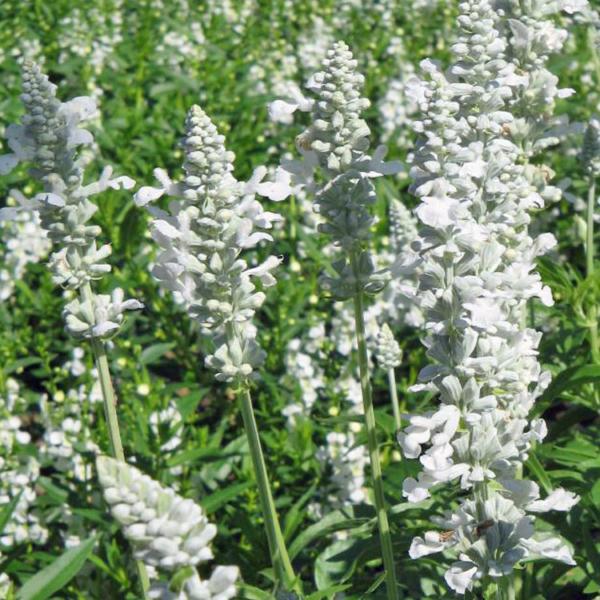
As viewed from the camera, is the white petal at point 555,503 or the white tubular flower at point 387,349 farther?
the white tubular flower at point 387,349

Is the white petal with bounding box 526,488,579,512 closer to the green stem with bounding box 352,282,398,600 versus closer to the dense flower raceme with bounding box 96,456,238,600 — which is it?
the green stem with bounding box 352,282,398,600

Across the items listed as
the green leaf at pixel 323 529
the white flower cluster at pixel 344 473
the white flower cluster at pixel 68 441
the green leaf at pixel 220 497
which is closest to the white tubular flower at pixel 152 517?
the green leaf at pixel 323 529

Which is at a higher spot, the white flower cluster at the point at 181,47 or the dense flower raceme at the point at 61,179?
the dense flower raceme at the point at 61,179

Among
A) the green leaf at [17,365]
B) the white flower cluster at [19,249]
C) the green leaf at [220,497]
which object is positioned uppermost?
the green leaf at [220,497]

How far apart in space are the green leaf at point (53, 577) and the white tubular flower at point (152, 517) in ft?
6.28

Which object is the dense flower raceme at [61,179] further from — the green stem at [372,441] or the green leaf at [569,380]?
the green leaf at [569,380]

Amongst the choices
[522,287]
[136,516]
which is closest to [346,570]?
[522,287]

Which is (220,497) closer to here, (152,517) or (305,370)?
(305,370)

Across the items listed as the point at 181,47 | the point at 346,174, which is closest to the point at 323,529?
the point at 346,174

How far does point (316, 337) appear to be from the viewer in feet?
18.5

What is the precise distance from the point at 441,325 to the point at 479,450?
31cm

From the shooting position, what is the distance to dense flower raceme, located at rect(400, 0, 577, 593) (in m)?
2.31

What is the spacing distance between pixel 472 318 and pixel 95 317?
41.2 inches

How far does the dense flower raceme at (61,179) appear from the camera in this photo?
101 inches
